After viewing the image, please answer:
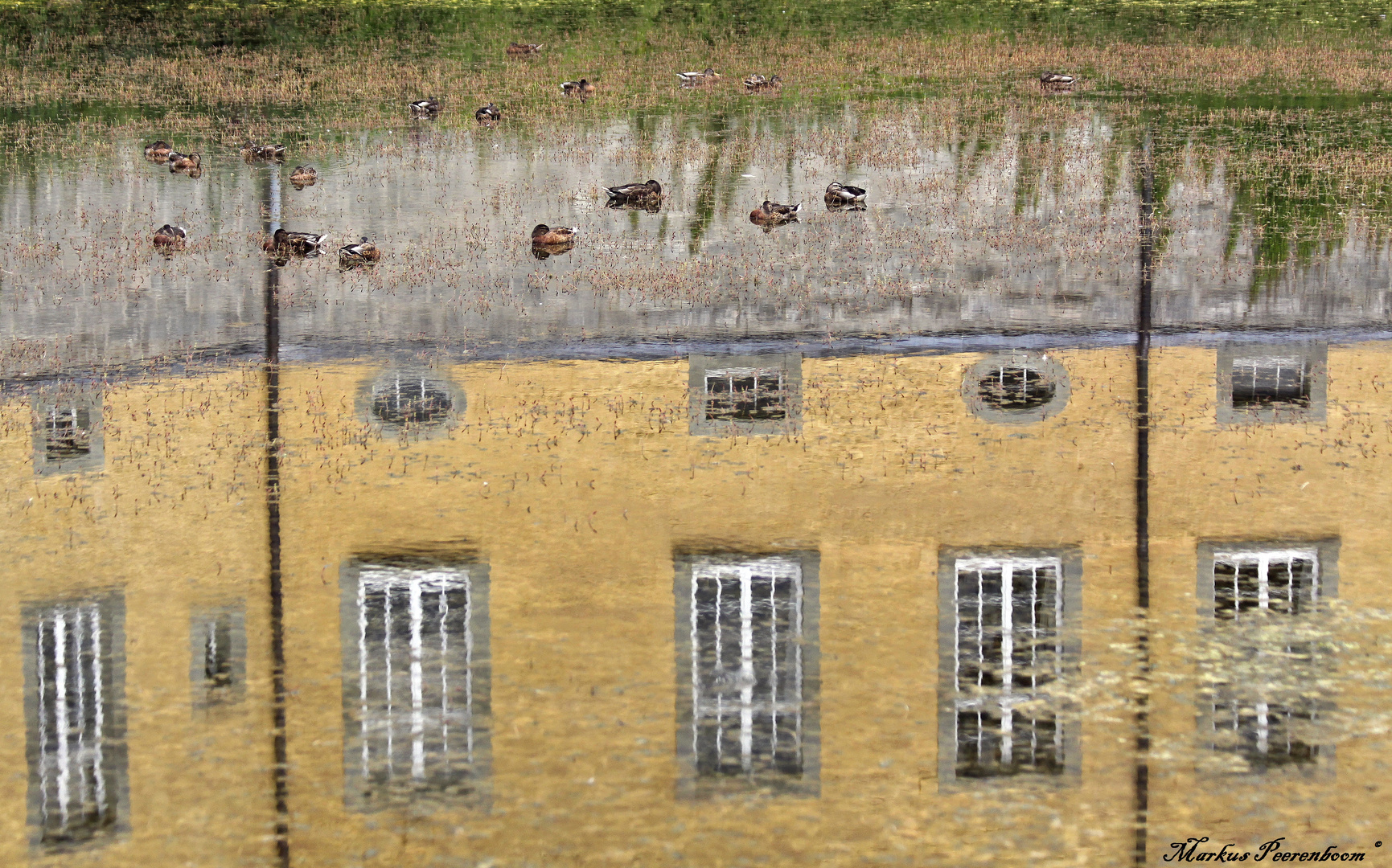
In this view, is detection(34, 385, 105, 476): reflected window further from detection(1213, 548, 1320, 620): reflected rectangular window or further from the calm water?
detection(1213, 548, 1320, 620): reflected rectangular window

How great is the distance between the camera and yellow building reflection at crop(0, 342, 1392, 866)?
8.38m

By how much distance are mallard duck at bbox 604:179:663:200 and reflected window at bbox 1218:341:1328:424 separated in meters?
9.38

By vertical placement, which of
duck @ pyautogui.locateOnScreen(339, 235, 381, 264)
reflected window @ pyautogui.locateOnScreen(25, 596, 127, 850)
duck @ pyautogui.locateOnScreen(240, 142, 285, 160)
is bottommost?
reflected window @ pyautogui.locateOnScreen(25, 596, 127, 850)

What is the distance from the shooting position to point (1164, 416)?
14.0 metres

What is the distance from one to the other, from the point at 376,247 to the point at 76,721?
11618 mm

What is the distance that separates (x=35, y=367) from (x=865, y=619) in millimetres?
8653

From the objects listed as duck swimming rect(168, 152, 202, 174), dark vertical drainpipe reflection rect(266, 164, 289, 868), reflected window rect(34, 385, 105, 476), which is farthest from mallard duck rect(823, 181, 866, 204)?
reflected window rect(34, 385, 105, 476)

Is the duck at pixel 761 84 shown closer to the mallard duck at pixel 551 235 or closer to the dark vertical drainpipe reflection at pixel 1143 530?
the dark vertical drainpipe reflection at pixel 1143 530

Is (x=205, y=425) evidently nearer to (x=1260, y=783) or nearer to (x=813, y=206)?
(x=1260, y=783)

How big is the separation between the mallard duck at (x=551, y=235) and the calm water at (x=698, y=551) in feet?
1.13

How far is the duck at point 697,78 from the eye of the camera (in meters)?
36.1

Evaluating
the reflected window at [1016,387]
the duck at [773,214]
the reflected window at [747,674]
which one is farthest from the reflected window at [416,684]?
the duck at [773,214]

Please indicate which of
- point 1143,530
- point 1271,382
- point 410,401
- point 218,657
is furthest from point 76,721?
point 1271,382

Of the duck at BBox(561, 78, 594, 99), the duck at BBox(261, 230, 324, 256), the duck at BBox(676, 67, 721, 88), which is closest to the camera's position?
the duck at BBox(261, 230, 324, 256)
